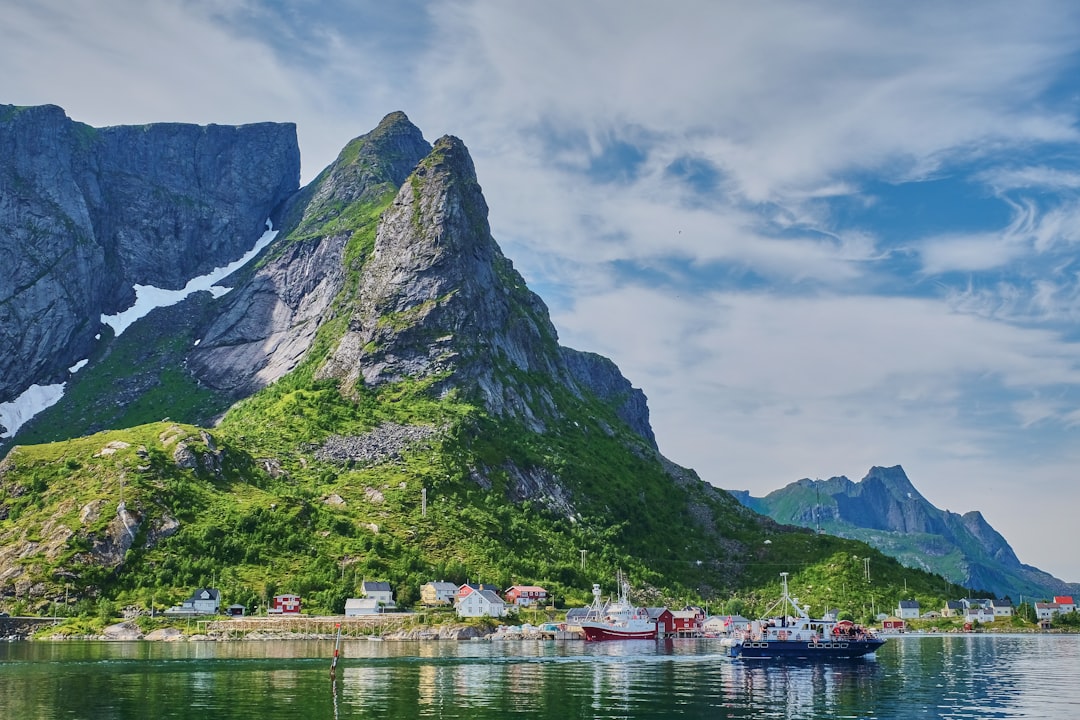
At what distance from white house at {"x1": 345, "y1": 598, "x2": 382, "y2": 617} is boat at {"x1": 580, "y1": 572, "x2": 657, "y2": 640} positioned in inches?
1593

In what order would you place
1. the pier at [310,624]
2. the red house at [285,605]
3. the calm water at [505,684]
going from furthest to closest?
the red house at [285,605], the pier at [310,624], the calm water at [505,684]

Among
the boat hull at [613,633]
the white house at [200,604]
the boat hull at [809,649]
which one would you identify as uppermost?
the white house at [200,604]

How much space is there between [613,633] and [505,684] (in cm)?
9839

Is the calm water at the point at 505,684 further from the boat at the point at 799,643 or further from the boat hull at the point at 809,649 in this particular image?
the boat at the point at 799,643

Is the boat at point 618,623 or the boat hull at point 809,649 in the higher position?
the boat hull at point 809,649

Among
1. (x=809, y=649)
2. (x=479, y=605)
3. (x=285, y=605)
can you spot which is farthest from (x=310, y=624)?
(x=809, y=649)

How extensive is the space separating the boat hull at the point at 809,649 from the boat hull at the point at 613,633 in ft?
189

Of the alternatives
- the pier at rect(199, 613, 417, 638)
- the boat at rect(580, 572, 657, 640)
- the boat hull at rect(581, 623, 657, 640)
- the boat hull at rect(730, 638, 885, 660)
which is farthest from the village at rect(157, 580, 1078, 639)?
the boat hull at rect(730, 638, 885, 660)

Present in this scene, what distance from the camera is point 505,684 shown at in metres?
87.9

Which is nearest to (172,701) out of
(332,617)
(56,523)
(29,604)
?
(332,617)

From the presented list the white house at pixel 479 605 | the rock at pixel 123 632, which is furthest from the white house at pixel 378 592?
the rock at pixel 123 632

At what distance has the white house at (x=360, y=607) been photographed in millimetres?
179875

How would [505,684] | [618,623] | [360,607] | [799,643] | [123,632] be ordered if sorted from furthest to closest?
[618,623] < [360,607] < [123,632] < [799,643] < [505,684]

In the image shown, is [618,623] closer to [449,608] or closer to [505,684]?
[449,608]
